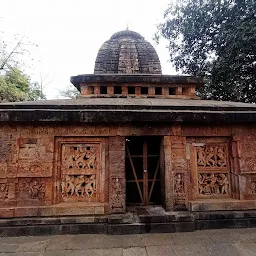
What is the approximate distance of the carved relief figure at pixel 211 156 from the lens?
483 cm

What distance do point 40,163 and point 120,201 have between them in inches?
75.0

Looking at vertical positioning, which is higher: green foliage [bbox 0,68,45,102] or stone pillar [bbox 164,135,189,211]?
green foliage [bbox 0,68,45,102]

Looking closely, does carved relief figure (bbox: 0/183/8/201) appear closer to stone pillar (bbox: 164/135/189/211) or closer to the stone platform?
the stone platform

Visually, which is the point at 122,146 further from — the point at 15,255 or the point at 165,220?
the point at 15,255

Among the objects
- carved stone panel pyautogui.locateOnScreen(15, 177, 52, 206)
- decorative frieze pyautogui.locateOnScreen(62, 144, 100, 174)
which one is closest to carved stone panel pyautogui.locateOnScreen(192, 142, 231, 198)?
decorative frieze pyautogui.locateOnScreen(62, 144, 100, 174)

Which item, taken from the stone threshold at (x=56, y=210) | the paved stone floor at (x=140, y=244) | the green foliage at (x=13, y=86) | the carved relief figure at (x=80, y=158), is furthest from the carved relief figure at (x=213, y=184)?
the green foliage at (x=13, y=86)

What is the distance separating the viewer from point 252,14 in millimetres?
10172

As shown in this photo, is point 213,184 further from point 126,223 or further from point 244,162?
point 126,223

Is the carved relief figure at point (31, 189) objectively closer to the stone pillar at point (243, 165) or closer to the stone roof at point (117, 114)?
the stone roof at point (117, 114)

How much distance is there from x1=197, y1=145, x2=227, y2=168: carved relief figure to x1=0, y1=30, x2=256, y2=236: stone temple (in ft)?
0.08

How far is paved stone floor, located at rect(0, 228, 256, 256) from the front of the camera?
3.46 metres

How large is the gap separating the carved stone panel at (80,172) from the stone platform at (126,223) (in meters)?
0.48

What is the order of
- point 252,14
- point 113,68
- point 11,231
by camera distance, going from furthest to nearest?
1. point 252,14
2. point 113,68
3. point 11,231

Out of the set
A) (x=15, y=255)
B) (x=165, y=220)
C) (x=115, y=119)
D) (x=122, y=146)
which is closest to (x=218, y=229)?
(x=165, y=220)
